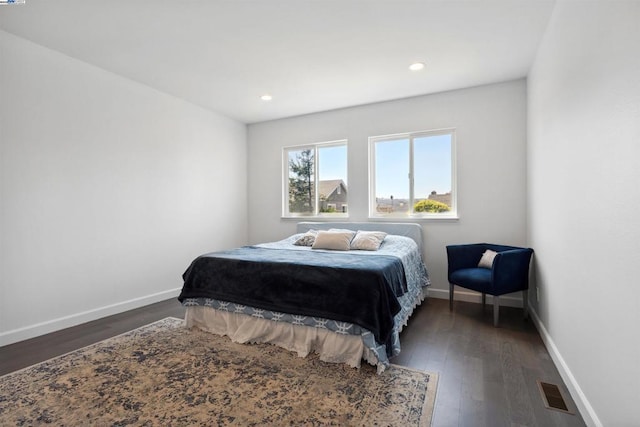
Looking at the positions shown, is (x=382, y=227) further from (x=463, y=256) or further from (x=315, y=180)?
(x=315, y=180)

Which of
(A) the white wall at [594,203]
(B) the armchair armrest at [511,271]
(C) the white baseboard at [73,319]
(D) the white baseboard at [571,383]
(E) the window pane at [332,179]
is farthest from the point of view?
(E) the window pane at [332,179]

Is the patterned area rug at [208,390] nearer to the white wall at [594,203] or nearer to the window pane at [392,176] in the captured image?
the white wall at [594,203]

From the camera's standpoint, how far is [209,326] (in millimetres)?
2965

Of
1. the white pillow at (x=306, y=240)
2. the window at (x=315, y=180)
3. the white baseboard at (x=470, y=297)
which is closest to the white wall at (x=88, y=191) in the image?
the window at (x=315, y=180)

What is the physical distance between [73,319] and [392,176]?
165 inches

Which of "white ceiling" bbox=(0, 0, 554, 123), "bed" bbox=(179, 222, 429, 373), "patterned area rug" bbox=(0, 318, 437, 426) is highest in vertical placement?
"white ceiling" bbox=(0, 0, 554, 123)

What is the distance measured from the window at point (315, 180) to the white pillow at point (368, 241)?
1.08 metres

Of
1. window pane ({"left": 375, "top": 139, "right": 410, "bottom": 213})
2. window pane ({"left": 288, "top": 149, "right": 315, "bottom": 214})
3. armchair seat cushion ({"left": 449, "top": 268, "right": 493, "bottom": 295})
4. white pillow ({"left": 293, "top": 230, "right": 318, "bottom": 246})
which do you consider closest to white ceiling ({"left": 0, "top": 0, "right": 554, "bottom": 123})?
window pane ({"left": 375, "top": 139, "right": 410, "bottom": 213})

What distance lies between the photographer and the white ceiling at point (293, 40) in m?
2.37

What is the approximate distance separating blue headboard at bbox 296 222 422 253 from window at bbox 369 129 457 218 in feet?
0.84

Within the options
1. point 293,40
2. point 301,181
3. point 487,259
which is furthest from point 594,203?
point 301,181

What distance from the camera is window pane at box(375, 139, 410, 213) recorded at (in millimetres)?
4391

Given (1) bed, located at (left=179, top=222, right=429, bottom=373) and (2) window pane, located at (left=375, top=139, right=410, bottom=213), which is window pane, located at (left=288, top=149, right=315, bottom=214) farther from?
(1) bed, located at (left=179, top=222, right=429, bottom=373)

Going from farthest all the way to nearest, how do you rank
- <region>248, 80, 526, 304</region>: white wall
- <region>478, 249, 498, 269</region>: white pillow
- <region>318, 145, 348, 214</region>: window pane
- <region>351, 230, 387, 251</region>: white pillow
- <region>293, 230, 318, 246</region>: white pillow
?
<region>318, 145, 348, 214</region>: window pane, <region>293, 230, 318, 246</region>: white pillow, <region>248, 80, 526, 304</region>: white wall, <region>351, 230, 387, 251</region>: white pillow, <region>478, 249, 498, 269</region>: white pillow
